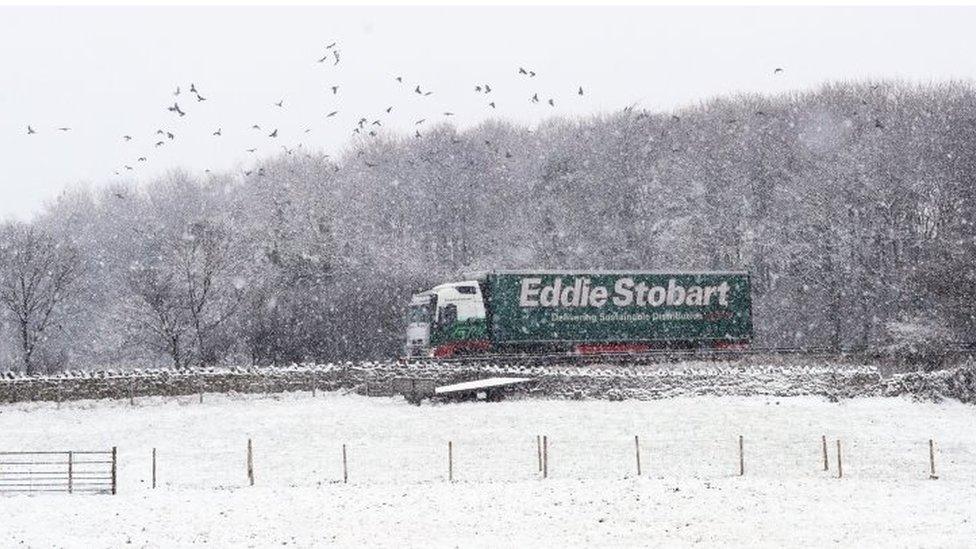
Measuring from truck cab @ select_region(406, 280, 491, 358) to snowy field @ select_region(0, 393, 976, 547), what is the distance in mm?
5201

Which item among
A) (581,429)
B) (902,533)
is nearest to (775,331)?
(581,429)

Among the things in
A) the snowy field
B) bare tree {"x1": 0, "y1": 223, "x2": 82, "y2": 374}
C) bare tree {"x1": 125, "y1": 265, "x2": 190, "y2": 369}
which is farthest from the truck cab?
bare tree {"x1": 0, "y1": 223, "x2": 82, "y2": 374}

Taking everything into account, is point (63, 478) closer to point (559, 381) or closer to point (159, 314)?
point (559, 381)

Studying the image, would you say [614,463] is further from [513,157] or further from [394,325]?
[513,157]

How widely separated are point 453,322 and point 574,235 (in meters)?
31.2

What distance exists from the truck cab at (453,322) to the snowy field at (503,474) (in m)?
5.20

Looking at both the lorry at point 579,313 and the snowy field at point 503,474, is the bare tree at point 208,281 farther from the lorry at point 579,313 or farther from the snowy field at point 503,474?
the snowy field at point 503,474

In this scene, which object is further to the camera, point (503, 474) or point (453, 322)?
point (453, 322)

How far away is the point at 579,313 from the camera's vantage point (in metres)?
48.0

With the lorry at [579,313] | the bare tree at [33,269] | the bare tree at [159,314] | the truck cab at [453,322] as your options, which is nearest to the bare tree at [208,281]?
the bare tree at [159,314]

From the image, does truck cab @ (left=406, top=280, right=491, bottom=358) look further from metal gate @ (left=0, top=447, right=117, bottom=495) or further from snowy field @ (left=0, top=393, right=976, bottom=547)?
metal gate @ (left=0, top=447, right=117, bottom=495)

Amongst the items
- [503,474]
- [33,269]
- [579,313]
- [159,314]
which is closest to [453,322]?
[579,313]

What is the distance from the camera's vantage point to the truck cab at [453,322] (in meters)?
46.3

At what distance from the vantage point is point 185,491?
2691 cm
